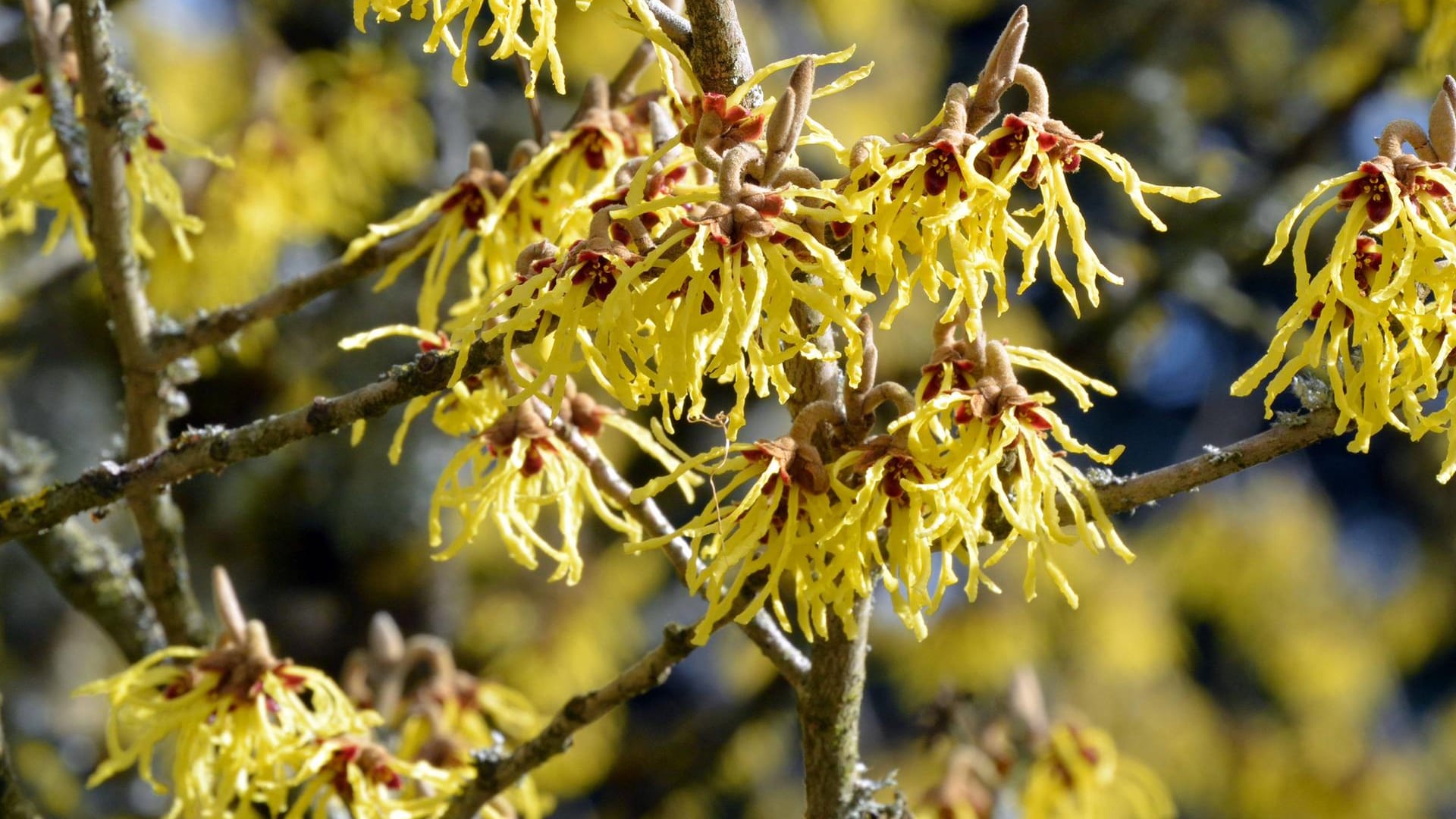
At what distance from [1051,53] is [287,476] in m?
2.71

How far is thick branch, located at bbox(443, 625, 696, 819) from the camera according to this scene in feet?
4.70

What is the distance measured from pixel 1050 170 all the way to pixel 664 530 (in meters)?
0.52

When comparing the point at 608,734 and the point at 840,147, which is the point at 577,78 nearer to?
the point at 608,734

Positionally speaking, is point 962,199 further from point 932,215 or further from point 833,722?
point 833,722

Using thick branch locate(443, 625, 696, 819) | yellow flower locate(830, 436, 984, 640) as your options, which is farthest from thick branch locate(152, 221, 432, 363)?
yellow flower locate(830, 436, 984, 640)

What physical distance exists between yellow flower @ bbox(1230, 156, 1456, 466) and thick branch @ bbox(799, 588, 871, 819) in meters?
0.45

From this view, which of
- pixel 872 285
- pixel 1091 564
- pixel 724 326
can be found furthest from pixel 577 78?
pixel 724 326

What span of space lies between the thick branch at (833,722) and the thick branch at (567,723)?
131 millimetres

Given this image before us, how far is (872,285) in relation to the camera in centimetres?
425

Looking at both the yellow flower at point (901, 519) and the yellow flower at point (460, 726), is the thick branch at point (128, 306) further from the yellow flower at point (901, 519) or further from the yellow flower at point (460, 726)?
the yellow flower at point (901, 519)

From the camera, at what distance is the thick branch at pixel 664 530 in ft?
4.76

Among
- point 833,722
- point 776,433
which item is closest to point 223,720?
point 833,722

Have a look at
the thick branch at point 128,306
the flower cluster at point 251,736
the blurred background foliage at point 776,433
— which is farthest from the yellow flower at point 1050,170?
the blurred background foliage at point 776,433

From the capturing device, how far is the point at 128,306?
1.86 m
